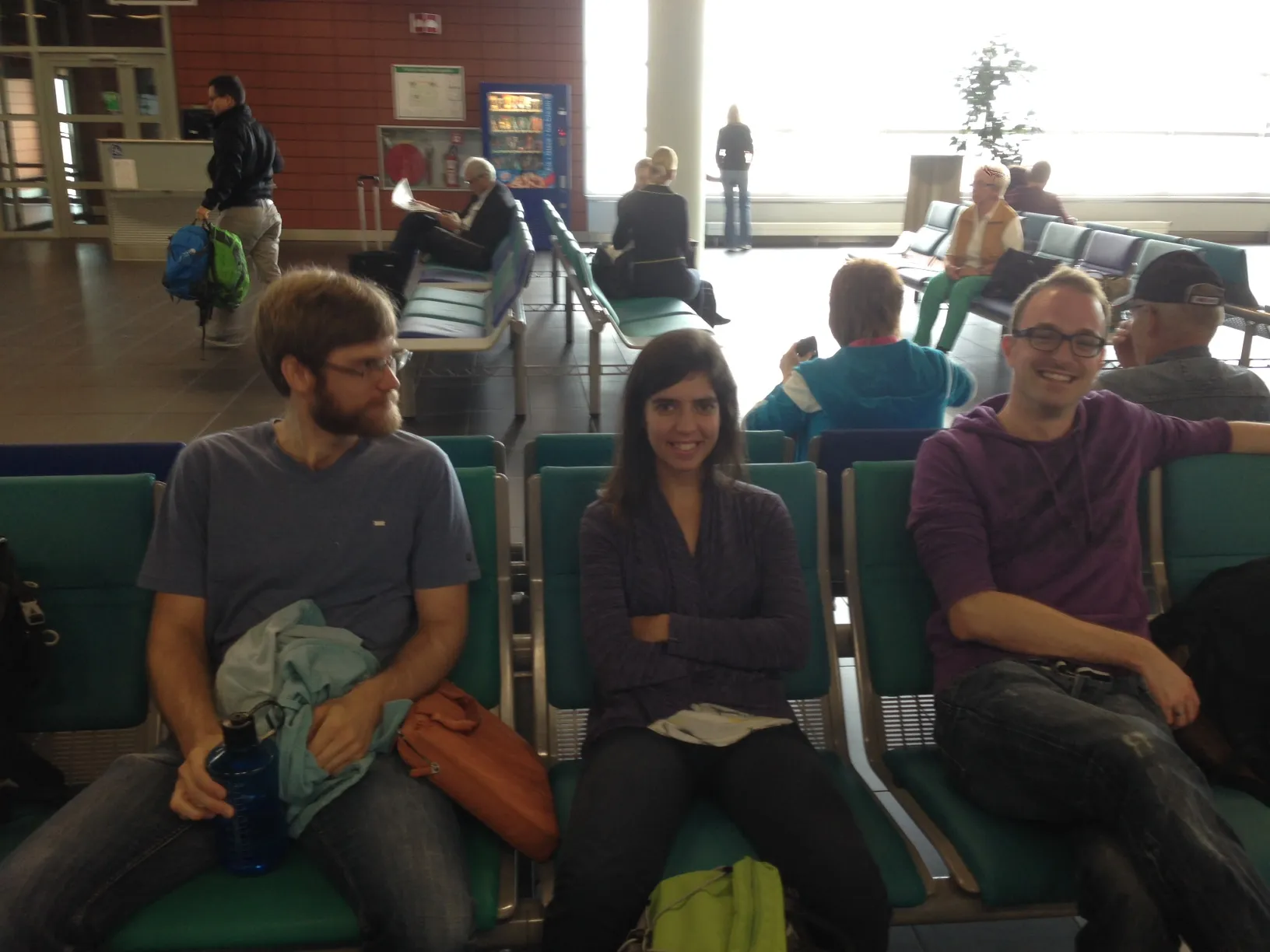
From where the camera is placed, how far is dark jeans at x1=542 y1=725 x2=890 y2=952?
4.70ft

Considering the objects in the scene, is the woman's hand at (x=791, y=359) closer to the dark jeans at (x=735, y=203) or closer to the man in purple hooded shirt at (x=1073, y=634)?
the man in purple hooded shirt at (x=1073, y=634)

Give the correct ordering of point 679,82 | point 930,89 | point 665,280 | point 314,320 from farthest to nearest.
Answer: point 930,89, point 679,82, point 665,280, point 314,320

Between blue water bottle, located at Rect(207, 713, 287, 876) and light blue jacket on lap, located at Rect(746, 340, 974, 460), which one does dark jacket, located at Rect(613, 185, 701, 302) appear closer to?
light blue jacket on lap, located at Rect(746, 340, 974, 460)

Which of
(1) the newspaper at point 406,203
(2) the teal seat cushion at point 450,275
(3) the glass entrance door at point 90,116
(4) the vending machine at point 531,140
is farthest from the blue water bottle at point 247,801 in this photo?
(3) the glass entrance door at point 90,116

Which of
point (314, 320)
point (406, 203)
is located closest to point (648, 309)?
point (406, 203)

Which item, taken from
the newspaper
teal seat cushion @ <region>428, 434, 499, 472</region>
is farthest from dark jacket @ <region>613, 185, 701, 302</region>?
teal seat cushion @ <region>428, 434, 499, 472</region>

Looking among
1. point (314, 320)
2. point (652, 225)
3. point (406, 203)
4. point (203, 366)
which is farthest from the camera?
point (406, 203)

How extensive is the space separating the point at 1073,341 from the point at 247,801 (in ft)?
5.37

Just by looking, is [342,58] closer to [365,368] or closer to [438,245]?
[438,245]

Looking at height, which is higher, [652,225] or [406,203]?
[406,203]

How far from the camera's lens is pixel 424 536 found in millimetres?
1762

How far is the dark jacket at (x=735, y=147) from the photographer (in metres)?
11.8

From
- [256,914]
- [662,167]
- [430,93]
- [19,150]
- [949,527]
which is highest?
[430,93]

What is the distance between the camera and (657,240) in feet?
19.5
